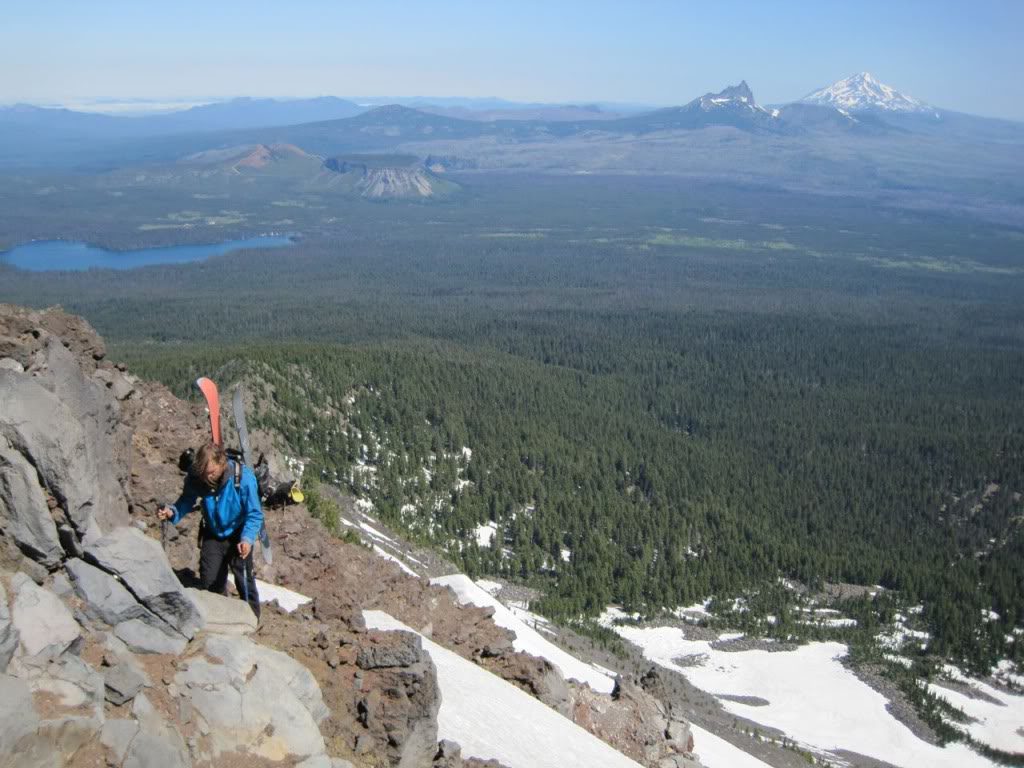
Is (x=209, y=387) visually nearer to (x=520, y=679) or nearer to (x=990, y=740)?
(x=520, y=679)

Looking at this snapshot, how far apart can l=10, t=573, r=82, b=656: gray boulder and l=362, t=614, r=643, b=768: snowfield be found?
6.16 m

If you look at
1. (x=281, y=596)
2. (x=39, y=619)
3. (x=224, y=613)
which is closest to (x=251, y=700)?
(x=224, y=613)

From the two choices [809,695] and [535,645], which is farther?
[809,695]

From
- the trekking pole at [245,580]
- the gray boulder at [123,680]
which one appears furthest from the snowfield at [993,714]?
the gray boulder at [123,680]

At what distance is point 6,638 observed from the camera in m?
9.79

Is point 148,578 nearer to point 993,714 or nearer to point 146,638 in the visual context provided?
point 146,638

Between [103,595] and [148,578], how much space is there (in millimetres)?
535

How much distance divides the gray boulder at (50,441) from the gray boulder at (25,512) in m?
0.19

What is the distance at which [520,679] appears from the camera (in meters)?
20.0

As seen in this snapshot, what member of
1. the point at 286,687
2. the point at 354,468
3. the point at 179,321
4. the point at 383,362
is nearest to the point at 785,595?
the point at 354,468

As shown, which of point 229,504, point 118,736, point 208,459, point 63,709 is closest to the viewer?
point 63,709

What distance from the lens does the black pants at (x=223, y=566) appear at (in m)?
13.1

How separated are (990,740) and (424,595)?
39.7 meters

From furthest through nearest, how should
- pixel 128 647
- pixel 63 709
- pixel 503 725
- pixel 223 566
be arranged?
pixel 503 725, pixel 223 566, pixel 128 647, pixel 63 709
